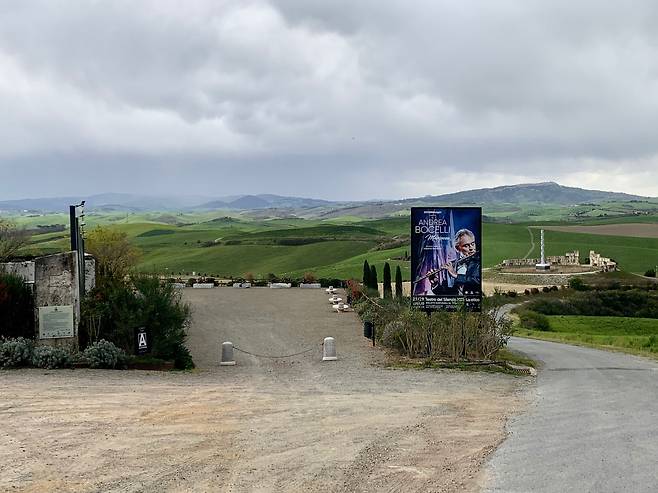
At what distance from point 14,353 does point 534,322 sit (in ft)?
119

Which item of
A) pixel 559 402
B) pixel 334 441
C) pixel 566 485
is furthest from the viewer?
pixel 559 402

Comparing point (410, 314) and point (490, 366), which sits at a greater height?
point (410, 314)

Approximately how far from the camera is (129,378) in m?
15.9

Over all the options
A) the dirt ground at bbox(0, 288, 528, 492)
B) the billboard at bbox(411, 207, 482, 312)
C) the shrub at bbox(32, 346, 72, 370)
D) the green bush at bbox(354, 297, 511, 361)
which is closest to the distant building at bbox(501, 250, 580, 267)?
the billboard at bbox(411, 207, 482, 312)

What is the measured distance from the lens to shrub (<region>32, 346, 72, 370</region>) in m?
16.5

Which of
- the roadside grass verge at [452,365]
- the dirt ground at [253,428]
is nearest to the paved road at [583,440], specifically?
the dirt ground at [253,428]

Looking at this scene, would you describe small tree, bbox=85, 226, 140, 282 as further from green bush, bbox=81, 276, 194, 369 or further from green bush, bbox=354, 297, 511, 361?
green bush, bbox=354, 297, 511, 361

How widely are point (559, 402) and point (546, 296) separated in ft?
150

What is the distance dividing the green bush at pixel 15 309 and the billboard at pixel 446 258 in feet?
35.9

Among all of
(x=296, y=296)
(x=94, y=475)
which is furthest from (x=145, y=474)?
(x=296, y=296)

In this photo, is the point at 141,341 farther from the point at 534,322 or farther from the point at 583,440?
the point at 534,322

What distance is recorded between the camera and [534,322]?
4588 cm

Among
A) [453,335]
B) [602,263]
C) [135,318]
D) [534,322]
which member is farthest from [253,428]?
[602,263]

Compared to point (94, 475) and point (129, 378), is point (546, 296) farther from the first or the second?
point (94, 475)
